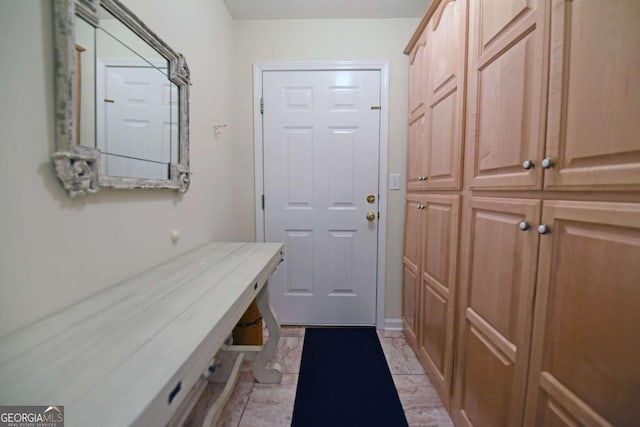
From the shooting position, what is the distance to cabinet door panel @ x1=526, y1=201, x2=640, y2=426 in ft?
1.82

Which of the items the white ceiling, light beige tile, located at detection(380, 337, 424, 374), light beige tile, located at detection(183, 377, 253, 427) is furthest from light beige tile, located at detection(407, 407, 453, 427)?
the white ceiling

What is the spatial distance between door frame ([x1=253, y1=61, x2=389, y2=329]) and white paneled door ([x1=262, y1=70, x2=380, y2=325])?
4cm

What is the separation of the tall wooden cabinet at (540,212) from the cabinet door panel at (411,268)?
355 millimetres

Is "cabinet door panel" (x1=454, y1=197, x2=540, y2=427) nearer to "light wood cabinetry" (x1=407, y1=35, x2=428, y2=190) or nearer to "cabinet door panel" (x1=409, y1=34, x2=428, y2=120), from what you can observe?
"light wood cabinetry" (x1=407, y1=35, x2=428, y2=190)

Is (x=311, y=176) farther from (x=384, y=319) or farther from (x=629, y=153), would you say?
(x=629, y=153)

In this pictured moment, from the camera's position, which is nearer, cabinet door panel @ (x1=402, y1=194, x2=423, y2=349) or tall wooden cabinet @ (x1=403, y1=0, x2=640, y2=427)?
tall wooden cabinet @ (x1=403, y1=0, x2=640, y2=427)

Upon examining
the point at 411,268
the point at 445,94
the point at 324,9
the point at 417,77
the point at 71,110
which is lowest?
the point at 411,268

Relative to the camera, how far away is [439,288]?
55.5 inches

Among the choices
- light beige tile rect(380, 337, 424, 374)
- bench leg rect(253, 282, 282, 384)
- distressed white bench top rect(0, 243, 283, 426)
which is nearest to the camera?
distressed white bench top rect(0, 243, 283, 426)

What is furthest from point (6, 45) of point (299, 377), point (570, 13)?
point (299, 377)

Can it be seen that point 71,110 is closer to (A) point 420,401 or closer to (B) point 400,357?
(A) point 420,401

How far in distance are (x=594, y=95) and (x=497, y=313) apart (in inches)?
27.8

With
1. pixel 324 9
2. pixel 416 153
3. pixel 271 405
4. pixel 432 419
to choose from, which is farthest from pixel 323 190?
pixel 432 419

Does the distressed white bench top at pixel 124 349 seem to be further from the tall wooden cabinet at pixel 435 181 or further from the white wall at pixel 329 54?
the white wall at pixel 329 54
